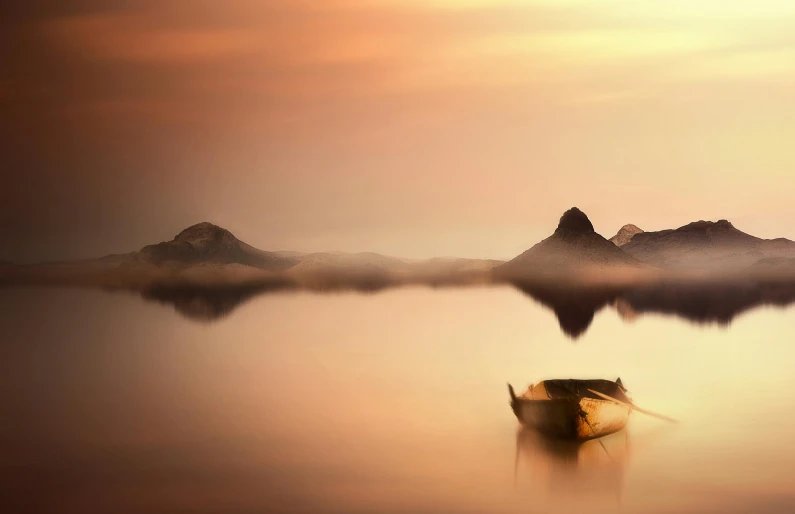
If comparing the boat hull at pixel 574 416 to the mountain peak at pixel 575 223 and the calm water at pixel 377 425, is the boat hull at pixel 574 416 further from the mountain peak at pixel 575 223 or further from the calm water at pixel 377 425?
the mountain peak at pixel 575 223

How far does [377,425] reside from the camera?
24.0 m

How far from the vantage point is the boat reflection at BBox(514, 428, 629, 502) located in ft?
56.6

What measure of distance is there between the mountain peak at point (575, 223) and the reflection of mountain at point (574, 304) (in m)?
34.3

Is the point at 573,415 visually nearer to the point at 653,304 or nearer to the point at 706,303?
the point at 653,304

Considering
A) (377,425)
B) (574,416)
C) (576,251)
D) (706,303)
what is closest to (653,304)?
(706,303)

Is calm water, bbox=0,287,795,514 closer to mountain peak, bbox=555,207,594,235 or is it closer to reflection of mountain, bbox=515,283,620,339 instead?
reflection of mountain, bbox=515,283,620,339

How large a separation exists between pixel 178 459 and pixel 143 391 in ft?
36.7

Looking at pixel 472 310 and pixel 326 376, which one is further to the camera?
pixel 472 310

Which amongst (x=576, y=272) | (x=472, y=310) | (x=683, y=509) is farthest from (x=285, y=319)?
(x=576, y=272)

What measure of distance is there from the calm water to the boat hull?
0.37m

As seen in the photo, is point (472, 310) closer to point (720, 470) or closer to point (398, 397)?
point (398, 397)

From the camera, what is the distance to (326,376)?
34562 millimetres

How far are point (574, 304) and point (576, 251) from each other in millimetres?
70470

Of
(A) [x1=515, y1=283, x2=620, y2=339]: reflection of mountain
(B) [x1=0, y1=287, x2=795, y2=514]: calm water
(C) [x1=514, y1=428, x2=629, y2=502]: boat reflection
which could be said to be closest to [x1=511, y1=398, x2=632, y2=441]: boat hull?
(C) [x1=514, y1=428, x2=629, y2=502]: boat reflection
